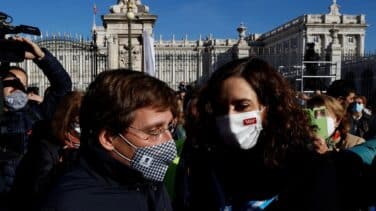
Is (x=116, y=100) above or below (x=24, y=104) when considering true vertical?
above

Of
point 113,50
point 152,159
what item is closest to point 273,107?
point 152,159

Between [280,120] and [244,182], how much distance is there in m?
0.37

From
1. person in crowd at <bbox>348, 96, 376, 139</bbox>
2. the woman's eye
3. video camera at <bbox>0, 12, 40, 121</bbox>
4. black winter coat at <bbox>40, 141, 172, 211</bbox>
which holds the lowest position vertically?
person in crowd at <bbox>348, 96, 376, 139</bbox>

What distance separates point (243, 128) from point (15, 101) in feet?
8.64

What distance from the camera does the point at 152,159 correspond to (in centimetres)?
213

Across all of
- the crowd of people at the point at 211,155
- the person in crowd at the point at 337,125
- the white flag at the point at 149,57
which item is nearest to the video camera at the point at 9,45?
the crowd of people at the point at 211,155

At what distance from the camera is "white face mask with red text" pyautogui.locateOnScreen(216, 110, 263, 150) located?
2.35 metres

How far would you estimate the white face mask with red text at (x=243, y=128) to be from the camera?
Answer: 2.35 m

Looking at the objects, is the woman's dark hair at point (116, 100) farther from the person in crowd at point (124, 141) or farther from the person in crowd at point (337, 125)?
the person in crowd at point (337, 125)

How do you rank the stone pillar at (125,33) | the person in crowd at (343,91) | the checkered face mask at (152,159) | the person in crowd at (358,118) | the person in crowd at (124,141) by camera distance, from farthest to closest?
the stone pillar at (125,33) < the person in crowd at (358,118) < the person in crowd at (343,91) < the checkered face mask at (152,159) < the person in crowd at (124,141)

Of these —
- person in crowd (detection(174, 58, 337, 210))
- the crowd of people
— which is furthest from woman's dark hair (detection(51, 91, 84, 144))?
person in crowd (detection(174, 58, 337, 210))

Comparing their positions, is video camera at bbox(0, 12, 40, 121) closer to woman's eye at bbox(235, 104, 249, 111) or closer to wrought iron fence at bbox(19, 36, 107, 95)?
woman's eye at bbox(235, 104, 249, 111)

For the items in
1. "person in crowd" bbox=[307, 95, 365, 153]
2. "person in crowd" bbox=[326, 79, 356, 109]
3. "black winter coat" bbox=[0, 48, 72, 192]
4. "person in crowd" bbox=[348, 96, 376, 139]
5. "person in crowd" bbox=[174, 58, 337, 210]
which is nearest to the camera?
"person in crowd" bbox=[174, 58, 337, 210]

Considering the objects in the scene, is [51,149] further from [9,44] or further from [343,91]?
[343,91]
